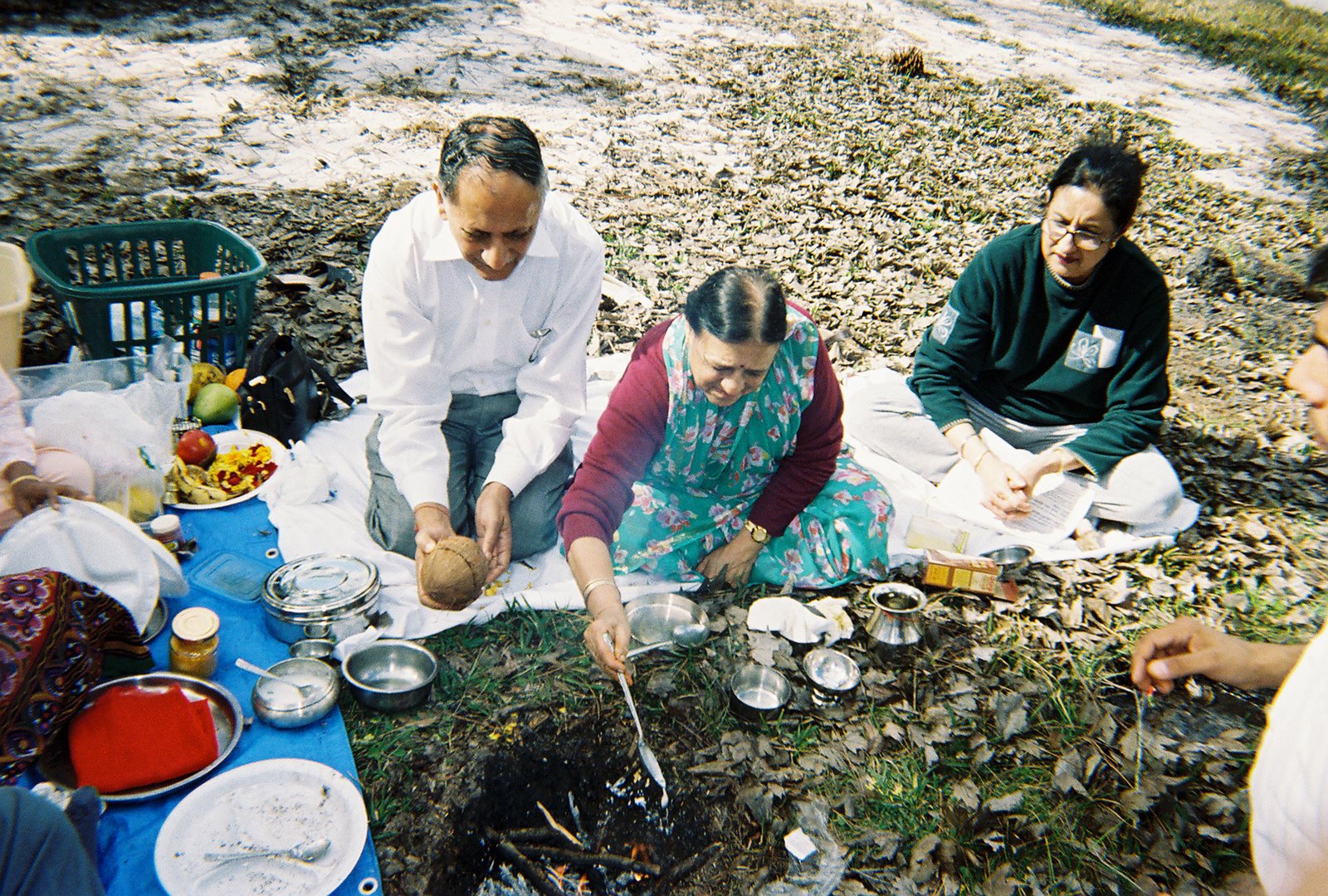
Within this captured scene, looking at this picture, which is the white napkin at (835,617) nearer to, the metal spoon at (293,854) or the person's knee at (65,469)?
the metal spoon at (293,854)

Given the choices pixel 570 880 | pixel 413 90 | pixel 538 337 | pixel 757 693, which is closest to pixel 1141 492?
pixel 757 693

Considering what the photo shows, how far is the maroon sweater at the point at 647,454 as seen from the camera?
3646 mm

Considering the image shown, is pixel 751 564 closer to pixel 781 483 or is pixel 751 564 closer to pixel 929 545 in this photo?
pixel 781 483

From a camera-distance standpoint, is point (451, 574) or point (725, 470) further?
point (725, 470)

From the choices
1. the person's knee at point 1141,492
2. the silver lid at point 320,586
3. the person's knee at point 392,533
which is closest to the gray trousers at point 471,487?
the person's knee at point 392,533

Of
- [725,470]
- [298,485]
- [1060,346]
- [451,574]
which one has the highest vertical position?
[1060,346]

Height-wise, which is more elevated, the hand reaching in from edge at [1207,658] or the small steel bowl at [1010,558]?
the hand reaching in from edge at [1207,658]

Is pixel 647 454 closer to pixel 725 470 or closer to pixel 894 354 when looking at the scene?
pixel 725 470

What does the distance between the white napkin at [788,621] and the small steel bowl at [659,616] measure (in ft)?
0.76

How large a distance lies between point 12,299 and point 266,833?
11.3 feet

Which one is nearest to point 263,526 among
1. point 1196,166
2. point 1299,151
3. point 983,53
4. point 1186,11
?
point 1196,166

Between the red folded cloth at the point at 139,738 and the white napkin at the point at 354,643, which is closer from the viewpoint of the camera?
the red folded cloth at the point at 139,738

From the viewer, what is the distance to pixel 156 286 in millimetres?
4441

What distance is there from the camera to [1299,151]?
1192 cm
